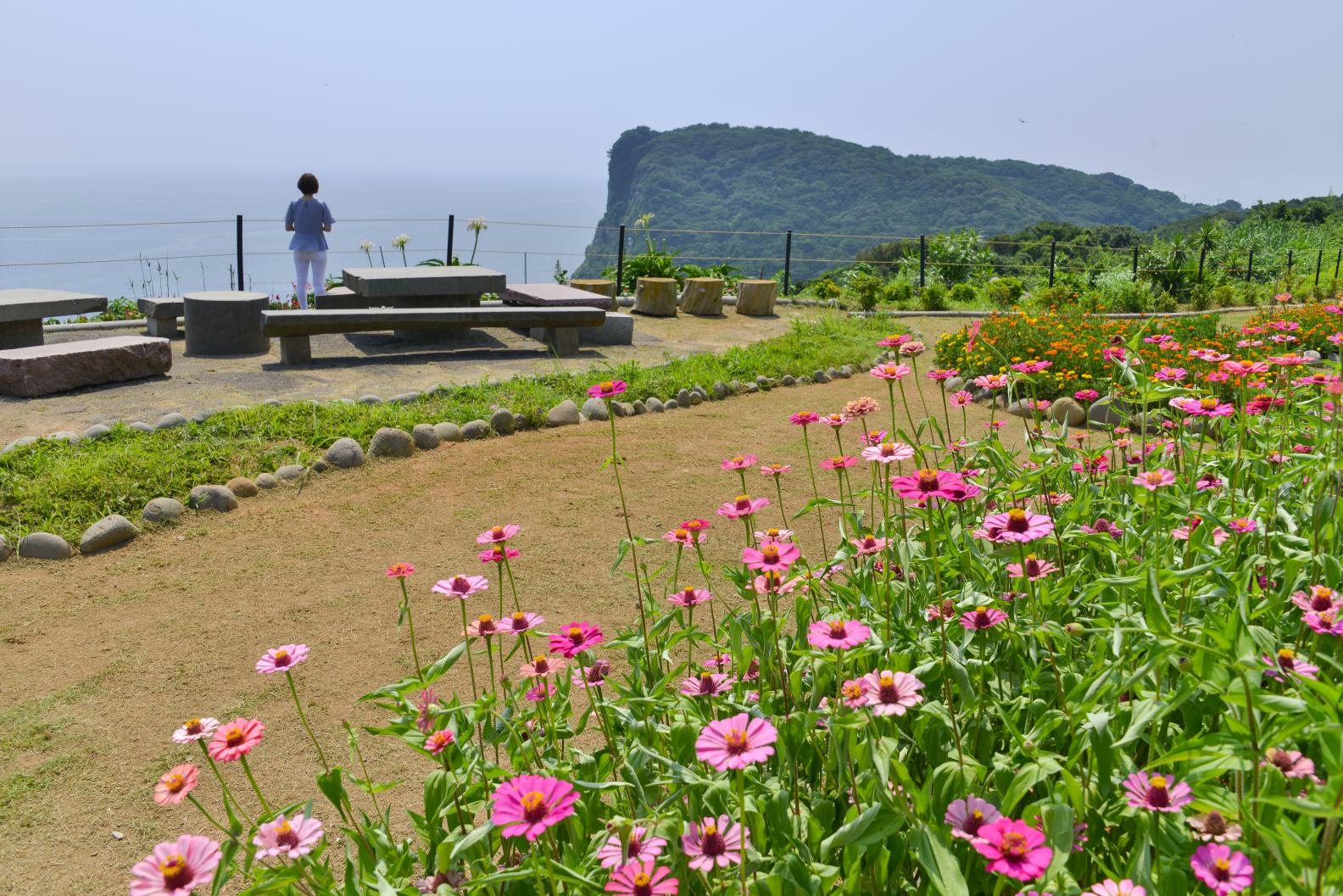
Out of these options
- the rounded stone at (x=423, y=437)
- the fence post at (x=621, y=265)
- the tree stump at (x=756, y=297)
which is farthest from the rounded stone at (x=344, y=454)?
the fence post at (x=621, y=265)

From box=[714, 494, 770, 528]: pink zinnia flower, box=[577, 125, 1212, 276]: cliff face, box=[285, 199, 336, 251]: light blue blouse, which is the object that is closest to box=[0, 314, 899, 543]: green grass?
box=[285, 199, 336, 251]: light blue blouse

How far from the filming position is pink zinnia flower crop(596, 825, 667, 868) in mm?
1295

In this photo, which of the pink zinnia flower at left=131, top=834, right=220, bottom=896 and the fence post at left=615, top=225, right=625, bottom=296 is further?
the fence post at left=615, top=225, right=625, bottom=296

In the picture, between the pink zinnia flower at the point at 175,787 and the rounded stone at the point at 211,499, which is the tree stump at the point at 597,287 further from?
the pink zinnia flower at the point at 175,787

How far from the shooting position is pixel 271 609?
12.4ft

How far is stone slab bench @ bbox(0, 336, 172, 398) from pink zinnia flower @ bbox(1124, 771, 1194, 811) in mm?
7187

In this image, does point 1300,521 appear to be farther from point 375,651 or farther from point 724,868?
point 375,651

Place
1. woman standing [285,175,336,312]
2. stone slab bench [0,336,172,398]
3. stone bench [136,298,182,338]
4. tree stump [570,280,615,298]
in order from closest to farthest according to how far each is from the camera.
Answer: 1. stone slab bench [0,336,172,398]
2. stone bench [136,298,182,338]
3. woman standing [285,175,336,312]
4. tree stump [570,280,615,298]

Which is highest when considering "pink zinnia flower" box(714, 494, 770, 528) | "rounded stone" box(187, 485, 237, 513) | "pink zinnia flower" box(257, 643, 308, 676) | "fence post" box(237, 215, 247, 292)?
"fence post" box(237, 215, 247, 292)

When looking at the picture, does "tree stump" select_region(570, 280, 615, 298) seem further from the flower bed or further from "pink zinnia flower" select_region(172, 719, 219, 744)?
"pink zinnia flower" select_region(172, 719, 219, 744)

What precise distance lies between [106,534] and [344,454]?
1327 mm

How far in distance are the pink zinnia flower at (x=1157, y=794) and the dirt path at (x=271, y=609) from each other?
191 cm

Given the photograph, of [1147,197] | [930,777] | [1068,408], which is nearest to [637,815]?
[930,777]

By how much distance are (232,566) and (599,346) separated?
544 cm
